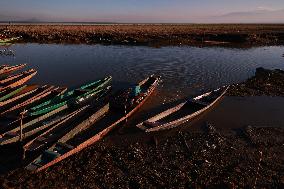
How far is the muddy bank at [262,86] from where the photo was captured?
73.9ft

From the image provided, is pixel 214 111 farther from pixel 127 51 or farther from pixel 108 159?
pixel 127 51

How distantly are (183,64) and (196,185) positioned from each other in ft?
75.4

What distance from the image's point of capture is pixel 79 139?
48.6ft

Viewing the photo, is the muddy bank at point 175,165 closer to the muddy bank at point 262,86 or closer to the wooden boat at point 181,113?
the wooden boat at point 181,113

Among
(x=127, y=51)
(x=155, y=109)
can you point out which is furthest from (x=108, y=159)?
(x=127, y=51)

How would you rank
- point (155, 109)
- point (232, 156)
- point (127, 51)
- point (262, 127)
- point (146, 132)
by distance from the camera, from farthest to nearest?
1. point (127, 51)
2. point (155, 109)
3. point (262, 127)
4. point (146, 132)
5. point (232, 156)

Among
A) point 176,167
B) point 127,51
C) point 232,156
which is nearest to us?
point 176,167

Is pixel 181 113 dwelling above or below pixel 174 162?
above

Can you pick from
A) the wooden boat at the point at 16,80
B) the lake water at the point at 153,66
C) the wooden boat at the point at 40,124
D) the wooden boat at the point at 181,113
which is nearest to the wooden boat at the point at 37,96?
the wooden boat at the point at 40,124

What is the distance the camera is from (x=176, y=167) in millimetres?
12688

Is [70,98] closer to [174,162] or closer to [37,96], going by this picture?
[37,96]

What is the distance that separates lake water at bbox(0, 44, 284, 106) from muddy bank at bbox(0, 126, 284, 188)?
6.66m

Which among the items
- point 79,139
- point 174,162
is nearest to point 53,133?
point 79,139

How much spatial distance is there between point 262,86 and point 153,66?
474 inches
